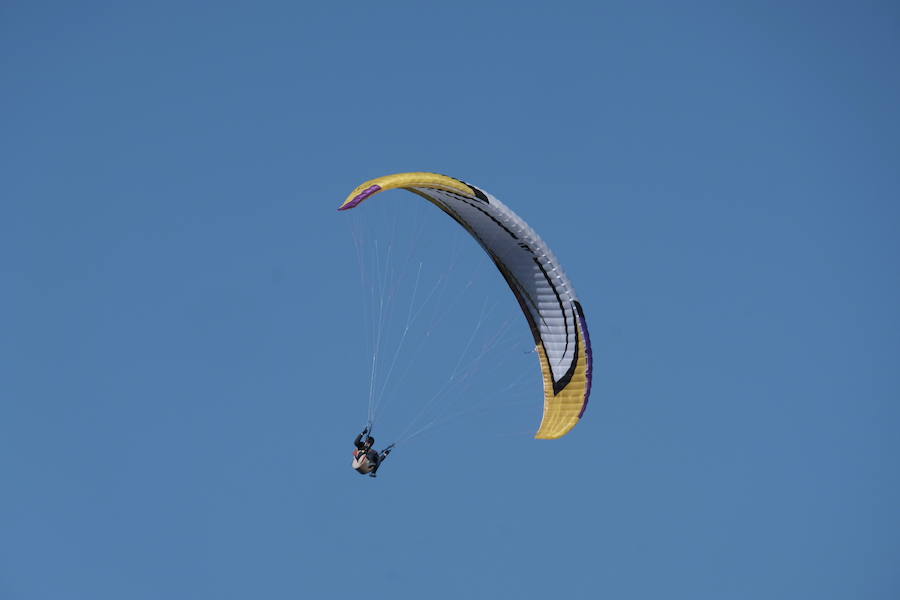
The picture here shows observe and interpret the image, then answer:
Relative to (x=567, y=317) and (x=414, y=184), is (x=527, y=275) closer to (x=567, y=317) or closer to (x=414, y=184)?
(x=567, y=317)

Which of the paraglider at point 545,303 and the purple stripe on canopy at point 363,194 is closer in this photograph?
the purple stripe on canopy at point 363,194

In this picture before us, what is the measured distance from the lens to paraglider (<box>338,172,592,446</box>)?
106 ft

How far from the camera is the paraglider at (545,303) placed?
106 ft

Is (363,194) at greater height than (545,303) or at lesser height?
lesser

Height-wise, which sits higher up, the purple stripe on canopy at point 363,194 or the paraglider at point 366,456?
the purple stripe on canopy at point 363,194

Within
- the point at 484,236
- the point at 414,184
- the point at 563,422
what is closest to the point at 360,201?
the point at 414,184

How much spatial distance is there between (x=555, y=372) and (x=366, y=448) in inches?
177

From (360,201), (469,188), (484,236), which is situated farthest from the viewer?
(484,236)

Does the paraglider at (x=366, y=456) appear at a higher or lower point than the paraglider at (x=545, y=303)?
lower

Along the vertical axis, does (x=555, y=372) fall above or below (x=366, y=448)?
above

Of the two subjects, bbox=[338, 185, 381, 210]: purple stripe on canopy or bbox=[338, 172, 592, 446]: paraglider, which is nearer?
bbox=[338, 185, 381, 210]: purple stripe on canopy

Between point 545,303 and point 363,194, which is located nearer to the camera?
point 363,194

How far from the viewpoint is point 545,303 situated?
109 ft

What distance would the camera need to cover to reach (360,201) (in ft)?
94.0
